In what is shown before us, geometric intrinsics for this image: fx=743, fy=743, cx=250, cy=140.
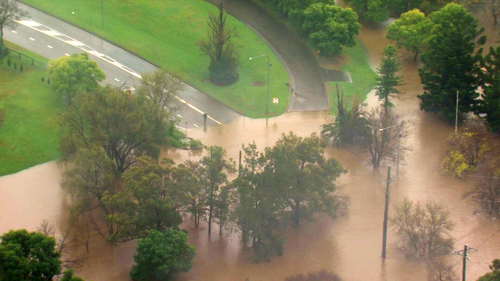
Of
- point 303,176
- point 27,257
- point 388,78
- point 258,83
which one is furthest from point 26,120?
point 388,78

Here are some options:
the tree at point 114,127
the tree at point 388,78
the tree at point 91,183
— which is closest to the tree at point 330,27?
the tree at point 388,78

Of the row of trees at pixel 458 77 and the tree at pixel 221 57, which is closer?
the row of trees at pixel 458 77

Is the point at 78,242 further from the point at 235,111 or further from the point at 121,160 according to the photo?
the point at 235,111

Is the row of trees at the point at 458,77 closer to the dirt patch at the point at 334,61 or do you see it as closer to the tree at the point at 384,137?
the tree at the point at 384,137

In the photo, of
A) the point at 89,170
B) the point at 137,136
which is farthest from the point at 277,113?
the point at 89,170

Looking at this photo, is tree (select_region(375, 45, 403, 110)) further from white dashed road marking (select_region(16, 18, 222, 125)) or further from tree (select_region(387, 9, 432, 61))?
white dashed road marking (select_region(16, 18, 222, 125))

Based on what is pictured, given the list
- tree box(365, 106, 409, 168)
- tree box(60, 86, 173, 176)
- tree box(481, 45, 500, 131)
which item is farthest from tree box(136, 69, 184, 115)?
tree box(481, 45, 500, 131)

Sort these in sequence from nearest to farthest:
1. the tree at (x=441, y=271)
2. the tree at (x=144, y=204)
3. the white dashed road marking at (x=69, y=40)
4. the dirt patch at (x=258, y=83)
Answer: the tree at (x=441, y=271), the tree at (x=144, y=204), the dirt patch at (x=258, y=83), the white dashed road marking at (x=69, y=40)
